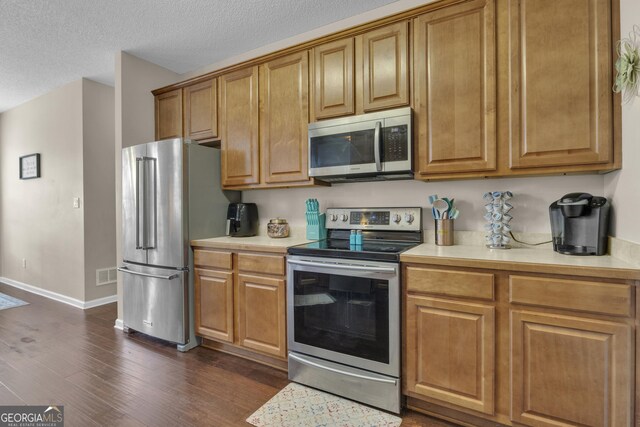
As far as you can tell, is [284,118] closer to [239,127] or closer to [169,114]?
[239,127]

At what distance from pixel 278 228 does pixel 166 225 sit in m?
0.93

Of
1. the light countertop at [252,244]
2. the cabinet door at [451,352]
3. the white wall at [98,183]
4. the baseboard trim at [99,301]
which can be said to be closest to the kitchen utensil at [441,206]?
the cabinet door at [451,352]

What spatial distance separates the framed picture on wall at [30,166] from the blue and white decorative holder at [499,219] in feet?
18.0

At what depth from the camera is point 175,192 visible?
2.53 m

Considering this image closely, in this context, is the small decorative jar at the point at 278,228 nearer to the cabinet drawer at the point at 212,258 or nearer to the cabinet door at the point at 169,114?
the cabinet drawer at the point at 212,258

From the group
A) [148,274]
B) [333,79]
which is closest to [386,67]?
[333,79]

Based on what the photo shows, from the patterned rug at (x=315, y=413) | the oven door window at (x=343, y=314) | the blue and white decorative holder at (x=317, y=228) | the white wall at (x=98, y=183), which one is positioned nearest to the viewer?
the patterned rug at (x=315, y=413)

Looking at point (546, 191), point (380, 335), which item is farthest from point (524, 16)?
point (380, 335)

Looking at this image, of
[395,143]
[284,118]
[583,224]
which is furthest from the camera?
[284,118]

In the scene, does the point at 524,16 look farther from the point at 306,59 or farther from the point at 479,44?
the point at 306,59

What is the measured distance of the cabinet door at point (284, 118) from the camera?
94.0 inches

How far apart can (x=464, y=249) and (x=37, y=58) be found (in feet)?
14.3

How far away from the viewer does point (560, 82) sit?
163cm

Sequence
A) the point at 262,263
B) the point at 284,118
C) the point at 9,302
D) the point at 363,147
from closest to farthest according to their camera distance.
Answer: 1. the point at 363,147
2. the point at 262,263
3. the point at 284,118
4. the point at 9,302
